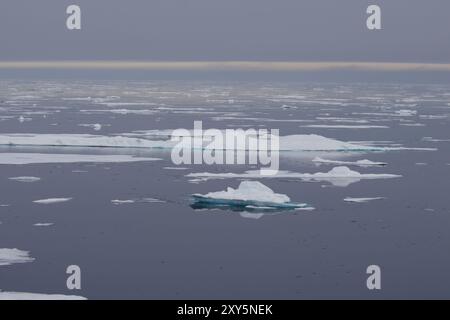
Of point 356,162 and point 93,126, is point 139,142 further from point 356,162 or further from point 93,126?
point 356,162

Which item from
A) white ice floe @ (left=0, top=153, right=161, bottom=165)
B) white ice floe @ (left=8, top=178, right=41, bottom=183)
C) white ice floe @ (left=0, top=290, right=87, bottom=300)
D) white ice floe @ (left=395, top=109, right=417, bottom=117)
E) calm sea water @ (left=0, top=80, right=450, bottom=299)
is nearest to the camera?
white ice floe @ (left=0, top=290, right=87, bottom=300)

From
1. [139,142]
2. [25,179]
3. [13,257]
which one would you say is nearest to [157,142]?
[139,142]

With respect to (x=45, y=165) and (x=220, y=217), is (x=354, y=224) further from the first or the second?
(x=45, y=165)

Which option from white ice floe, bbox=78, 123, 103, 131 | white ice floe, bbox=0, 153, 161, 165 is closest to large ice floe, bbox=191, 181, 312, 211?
white ice floe, bbox=0, 153, 161, 165

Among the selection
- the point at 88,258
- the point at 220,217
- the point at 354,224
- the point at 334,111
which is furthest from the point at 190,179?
the point at 334,111

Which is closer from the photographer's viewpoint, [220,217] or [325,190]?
[220,217]

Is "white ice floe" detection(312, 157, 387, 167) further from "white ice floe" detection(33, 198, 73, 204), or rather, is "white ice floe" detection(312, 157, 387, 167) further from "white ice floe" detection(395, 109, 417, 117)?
"white ice floe" detection(395, 109, 417, 117)
